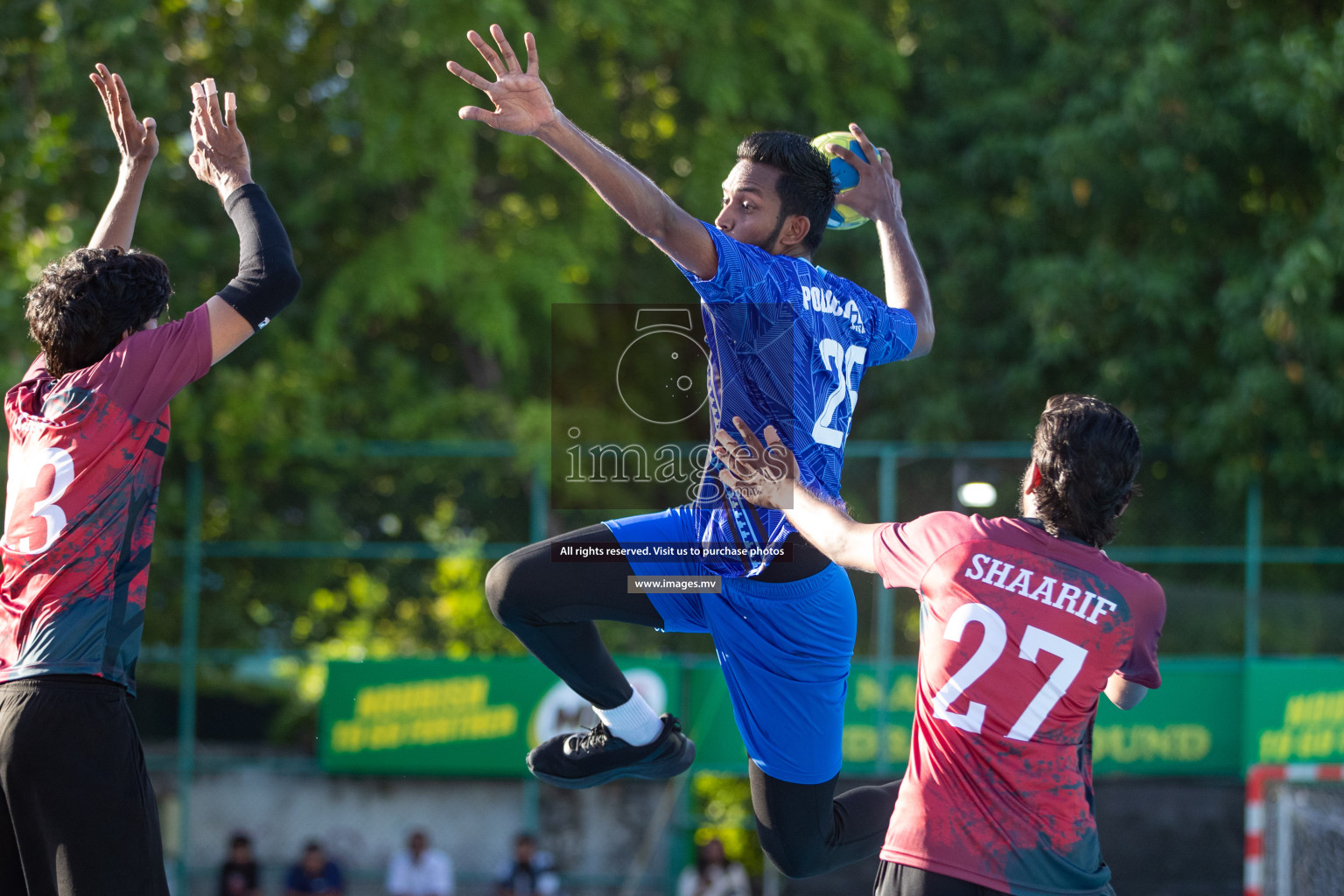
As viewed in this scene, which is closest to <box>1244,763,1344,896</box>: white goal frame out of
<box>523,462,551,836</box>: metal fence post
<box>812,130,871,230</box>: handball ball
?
<box>812,130,871,230</box>: handball ball

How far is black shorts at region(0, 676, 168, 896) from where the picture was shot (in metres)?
3.34

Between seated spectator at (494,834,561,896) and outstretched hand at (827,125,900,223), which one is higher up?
outstretched hand at (827,125,900,223)

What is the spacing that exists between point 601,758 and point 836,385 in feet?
4.86

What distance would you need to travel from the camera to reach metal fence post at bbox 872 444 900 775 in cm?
1135

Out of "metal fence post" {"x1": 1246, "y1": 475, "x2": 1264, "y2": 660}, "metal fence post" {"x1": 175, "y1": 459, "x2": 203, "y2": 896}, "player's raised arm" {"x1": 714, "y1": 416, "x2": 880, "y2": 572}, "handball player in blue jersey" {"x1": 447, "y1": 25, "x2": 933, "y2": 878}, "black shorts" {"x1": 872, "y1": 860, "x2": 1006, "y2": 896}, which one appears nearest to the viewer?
"black shorts" {"x1": 872, "y1": 860, "x2": 1006, "y2": 896}

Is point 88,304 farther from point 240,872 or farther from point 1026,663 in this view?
point 240,872

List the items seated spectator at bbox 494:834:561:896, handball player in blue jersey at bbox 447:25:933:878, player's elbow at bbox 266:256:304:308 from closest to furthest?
player's elbow at bbox 266:256:304:308, handball player in blue jersey at bbox 447:25:933:878, seated spectator at bbox 494:834:561:896

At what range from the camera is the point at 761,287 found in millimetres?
3666

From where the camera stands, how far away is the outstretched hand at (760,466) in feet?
12.3

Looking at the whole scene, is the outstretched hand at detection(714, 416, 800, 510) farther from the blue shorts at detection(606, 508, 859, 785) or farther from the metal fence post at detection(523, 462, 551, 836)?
the metal fence post at detection(523, 462, 551, 836)

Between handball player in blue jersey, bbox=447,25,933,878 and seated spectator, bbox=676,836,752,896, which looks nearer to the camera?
handball player in blue jersey, bbox=447,25,933,878

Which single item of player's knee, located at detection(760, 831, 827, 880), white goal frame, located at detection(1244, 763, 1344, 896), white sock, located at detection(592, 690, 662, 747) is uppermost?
white sock, located at detection(592, 690, 662, 747)

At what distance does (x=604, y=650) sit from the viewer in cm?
437

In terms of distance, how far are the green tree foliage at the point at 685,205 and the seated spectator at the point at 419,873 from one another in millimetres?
1970
